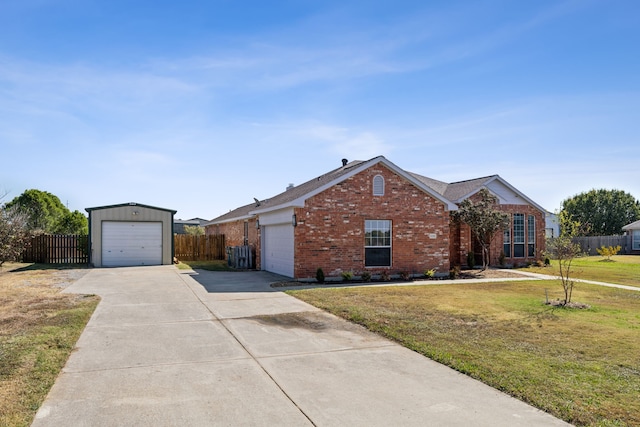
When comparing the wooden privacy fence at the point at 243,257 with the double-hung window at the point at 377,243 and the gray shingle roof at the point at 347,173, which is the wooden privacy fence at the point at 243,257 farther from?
the double-hung window at the point at 377,243

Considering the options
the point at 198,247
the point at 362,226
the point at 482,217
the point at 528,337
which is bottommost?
the point at 528,337

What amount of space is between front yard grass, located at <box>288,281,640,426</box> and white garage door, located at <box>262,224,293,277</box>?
156 inches

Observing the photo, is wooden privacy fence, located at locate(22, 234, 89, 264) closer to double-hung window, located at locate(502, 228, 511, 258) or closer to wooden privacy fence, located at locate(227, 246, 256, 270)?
wooden privacy fence, located at locate(227, 246, 256, 270)

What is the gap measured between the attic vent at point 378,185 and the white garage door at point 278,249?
357 centimetres

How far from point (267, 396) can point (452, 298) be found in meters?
8.80

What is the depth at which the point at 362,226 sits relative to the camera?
58.7 ft

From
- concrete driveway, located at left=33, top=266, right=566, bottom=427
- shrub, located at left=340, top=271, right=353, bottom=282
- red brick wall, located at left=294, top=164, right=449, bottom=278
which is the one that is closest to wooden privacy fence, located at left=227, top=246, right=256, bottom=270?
red brick wall, located at left=294, top=164, right=449, bottom=278

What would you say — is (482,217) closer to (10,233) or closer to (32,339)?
(32,339)

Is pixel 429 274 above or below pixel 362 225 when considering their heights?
below

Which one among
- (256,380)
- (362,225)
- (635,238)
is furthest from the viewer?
(635,238)

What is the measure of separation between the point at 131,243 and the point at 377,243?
14.7 metres

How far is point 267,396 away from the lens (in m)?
5.26

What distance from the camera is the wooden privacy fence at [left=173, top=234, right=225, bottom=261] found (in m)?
31.0

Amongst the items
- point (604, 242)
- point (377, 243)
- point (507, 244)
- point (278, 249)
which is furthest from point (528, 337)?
point (604, 242)
